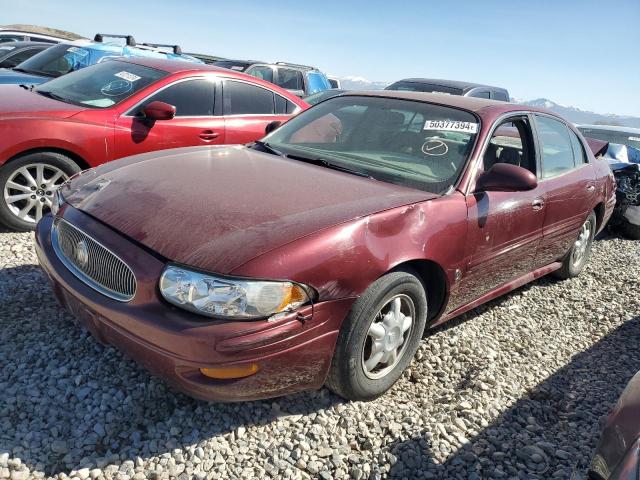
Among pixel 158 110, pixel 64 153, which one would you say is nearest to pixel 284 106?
pixel 158 110

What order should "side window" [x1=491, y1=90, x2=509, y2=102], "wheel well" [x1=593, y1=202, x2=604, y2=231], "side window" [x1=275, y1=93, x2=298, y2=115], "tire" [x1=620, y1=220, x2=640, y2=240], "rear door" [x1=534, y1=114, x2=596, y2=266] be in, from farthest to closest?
1. "side window" [x1=491, y1=90, x2=509, y2=102]
2. "tire" [x1=620, y1=220, x2=640, y2=240]
3. "side window" [x1=275, y1=93, x2=298, y2=115]
4. "wheel well" [x1=593, y1=202, x2=604, y2=231]
5. "rear door" [x1=534, y1=114, x2=596, y2=266]

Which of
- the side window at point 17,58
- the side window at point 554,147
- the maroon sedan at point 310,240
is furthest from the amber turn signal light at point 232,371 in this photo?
the side window at point 17,58

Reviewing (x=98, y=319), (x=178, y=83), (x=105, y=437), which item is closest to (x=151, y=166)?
A: (x=98, y=319)

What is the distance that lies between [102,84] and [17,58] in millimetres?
5220

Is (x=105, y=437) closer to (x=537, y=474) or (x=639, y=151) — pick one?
(x=537, y=474)

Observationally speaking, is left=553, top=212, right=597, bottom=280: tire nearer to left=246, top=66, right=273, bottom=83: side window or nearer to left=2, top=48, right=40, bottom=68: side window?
left=246, top=66, right=273, bottom=83: side window

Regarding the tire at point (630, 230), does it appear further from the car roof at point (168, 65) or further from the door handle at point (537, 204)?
the car roof at point (168, 65)

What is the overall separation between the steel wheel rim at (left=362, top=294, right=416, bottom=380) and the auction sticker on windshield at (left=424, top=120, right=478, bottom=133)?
3.95 feet

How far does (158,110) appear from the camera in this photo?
4.64 m

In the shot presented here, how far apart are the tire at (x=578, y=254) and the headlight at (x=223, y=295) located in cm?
342

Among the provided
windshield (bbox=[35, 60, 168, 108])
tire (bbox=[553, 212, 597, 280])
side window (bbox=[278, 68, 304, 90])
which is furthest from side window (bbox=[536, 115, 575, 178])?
side window (bbox=[278, 68, 304, 90])

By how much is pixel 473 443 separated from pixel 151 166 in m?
2.28

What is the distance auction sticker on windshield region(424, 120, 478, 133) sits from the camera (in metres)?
3.28

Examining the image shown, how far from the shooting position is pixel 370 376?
105 inches
